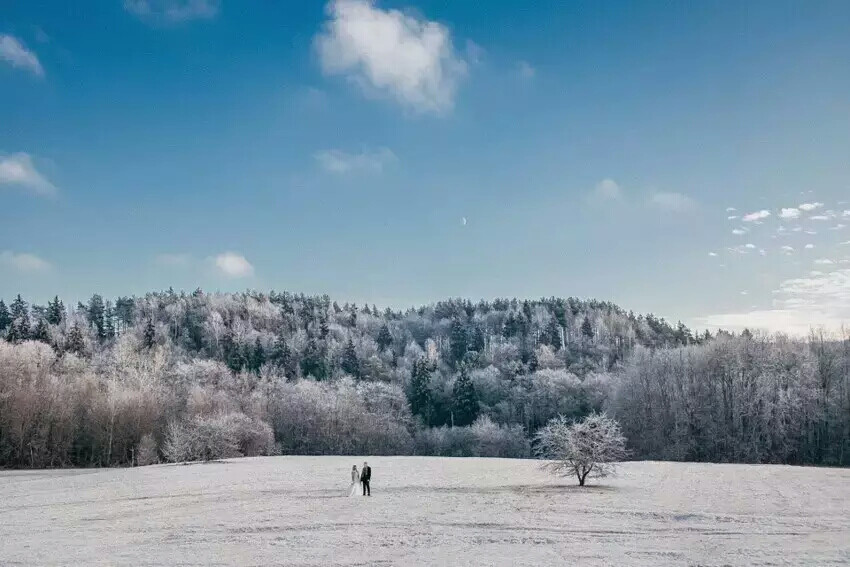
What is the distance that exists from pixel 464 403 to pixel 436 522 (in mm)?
99039

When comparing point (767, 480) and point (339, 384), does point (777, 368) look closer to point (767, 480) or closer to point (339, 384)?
point (767, 480)

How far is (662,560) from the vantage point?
21016 millimetres

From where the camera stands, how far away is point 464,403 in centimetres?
12606

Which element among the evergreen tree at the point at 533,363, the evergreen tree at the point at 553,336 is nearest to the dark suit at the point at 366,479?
the evergreen tree at the point at 533,363

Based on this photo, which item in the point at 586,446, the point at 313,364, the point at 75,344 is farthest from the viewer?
the point at 313,364

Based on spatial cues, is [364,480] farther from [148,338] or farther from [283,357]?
[148,338]

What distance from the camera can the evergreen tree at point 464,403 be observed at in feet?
413

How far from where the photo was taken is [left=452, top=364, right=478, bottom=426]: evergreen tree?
126 m

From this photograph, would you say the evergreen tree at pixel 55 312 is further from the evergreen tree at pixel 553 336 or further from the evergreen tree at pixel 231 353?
the evergreen tree at pixel 553 336

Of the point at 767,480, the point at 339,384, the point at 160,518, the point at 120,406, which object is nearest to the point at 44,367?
the point at 120,406

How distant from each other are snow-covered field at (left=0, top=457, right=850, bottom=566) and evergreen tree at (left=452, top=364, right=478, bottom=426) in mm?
77763

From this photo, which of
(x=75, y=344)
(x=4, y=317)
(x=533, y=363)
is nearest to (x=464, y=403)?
(x=533, y=363)

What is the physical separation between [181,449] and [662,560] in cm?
6315

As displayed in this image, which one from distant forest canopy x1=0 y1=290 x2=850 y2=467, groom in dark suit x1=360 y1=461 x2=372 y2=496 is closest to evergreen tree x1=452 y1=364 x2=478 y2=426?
distant forest canopy x1=0 y1=290 x2=850 y2=467
